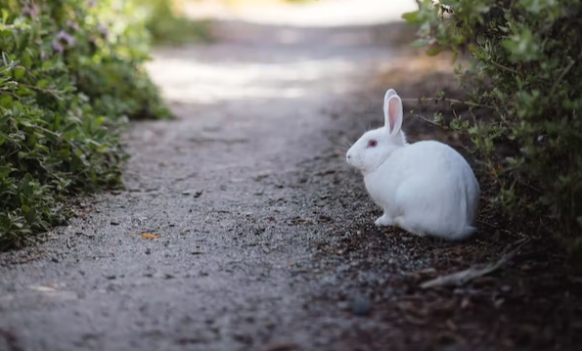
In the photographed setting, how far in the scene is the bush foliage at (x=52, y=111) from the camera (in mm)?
4727

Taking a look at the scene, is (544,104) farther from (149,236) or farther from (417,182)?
(149,236)

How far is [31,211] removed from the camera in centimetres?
456

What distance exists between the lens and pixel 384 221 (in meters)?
4.48

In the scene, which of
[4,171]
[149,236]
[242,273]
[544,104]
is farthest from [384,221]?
[4,171]

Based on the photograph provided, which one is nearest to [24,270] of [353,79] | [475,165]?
[475,165]

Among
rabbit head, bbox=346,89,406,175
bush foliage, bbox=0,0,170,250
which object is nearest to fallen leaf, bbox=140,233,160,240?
bush foliage, bbox=0,0,170,250

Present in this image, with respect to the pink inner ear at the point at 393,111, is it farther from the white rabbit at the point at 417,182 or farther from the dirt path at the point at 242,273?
the dirt path at the point at 242,273

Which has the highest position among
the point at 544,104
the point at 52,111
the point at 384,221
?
the point at 544,104

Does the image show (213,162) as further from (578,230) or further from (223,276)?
(578,230)

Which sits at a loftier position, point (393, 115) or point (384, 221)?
point (393, 115)

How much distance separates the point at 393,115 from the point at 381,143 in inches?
6.8

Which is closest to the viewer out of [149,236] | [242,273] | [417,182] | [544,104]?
[544,104]

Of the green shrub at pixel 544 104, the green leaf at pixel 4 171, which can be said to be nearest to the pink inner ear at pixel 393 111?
the green shrub at pixel 544 104

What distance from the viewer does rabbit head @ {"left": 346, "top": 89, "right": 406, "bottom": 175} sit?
441 centimetres
